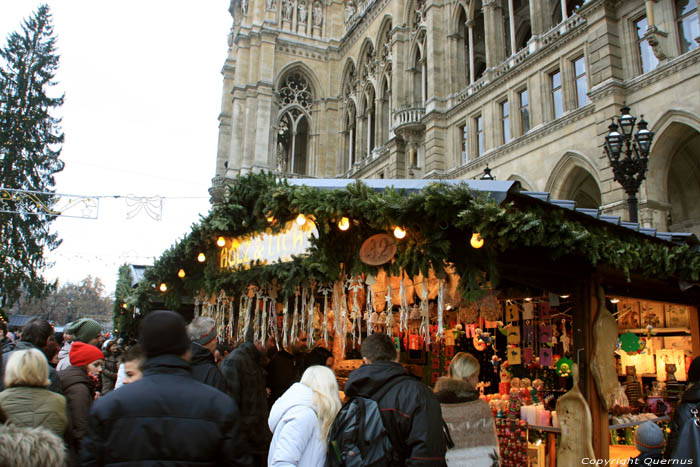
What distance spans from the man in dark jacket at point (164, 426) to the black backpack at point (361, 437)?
0.99 metres

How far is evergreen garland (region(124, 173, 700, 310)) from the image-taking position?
14.2 ft

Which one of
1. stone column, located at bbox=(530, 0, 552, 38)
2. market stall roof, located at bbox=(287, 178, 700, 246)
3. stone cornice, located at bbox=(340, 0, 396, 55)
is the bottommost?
market stall roof, located at bbox=(287, 178, 700, 246)

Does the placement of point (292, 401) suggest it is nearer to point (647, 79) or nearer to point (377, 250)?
point (377, 250)

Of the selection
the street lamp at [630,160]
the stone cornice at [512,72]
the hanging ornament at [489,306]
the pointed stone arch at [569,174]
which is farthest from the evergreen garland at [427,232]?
the stone cornice at [512,72]

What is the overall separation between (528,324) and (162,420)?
24.4 feet

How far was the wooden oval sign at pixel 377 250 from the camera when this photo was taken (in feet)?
16.2

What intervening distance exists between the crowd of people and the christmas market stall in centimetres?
118

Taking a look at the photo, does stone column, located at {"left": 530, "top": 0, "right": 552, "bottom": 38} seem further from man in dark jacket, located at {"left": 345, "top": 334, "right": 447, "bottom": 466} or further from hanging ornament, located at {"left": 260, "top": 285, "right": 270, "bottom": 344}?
man in dark jacket, located at {"left": 345, "top": 334, "right": 447, "bottom": 466}

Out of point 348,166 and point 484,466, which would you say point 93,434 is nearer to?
point 484,466

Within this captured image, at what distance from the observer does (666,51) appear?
535 inches

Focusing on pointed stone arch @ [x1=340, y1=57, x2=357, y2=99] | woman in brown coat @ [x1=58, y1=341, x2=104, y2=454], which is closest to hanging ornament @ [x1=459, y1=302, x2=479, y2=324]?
woman in brown coat @ [x1=58, y1=341, x2=104, y2=454]

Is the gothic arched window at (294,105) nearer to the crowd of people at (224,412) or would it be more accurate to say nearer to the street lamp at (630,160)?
the street lamp at (630,160)

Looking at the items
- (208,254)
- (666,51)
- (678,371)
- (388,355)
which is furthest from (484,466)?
(666,51)

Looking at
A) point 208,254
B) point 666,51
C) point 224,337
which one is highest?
point 666,51
